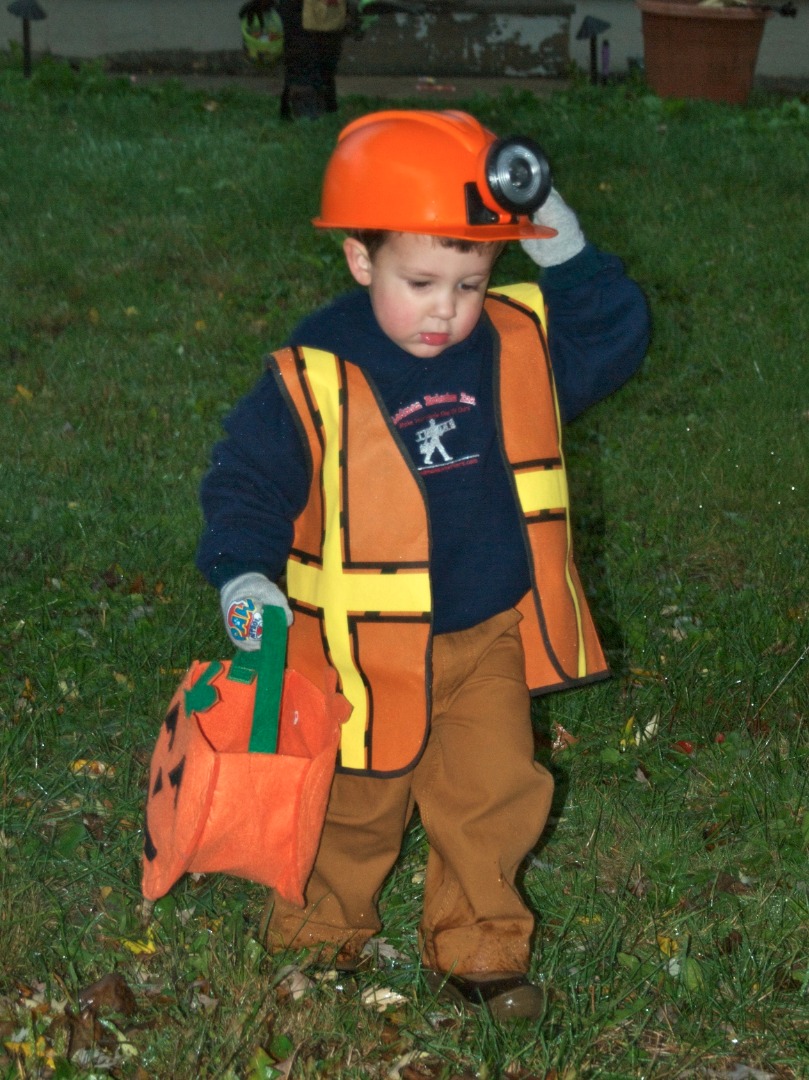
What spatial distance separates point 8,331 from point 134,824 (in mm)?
4560

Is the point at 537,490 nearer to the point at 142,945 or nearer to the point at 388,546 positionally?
the point at 388,546

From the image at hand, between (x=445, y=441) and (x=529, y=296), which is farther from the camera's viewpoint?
(x=529, y=296)

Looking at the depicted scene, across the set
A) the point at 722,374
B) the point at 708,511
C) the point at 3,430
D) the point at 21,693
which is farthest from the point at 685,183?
the point at 21,693

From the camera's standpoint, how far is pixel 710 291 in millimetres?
8641

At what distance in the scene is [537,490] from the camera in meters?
3.49

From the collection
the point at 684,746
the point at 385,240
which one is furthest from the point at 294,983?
the point at 385,240

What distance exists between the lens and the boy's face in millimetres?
3258

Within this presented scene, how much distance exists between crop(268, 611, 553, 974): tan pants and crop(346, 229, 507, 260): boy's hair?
33.3 inches

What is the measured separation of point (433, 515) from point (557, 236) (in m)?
0.67

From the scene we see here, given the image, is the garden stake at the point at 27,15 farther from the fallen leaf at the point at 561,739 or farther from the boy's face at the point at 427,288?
the boy's face at the point at 427,288

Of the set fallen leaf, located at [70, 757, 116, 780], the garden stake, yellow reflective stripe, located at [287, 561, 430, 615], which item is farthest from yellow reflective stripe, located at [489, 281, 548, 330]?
the garden stake

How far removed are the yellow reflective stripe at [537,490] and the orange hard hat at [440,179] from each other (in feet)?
1.74

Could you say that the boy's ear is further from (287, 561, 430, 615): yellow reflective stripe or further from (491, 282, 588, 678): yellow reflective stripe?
(287, 561, 430, 615): yellow reflective stripe

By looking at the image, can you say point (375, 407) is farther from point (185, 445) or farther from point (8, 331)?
point (8, 331)
